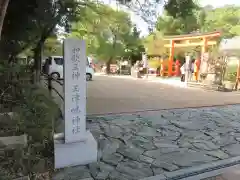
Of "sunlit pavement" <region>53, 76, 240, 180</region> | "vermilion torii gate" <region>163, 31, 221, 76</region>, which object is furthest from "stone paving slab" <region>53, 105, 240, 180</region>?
"vermilion torii gate" <region>163, 31, 221, 76</region>

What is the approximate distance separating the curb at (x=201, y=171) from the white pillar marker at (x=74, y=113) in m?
0.99

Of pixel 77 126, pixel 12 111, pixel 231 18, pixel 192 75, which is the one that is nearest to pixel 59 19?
pixel 12 111

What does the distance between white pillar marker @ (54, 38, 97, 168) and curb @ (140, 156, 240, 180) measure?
986mm

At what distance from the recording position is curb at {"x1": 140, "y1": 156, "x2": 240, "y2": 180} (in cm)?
324

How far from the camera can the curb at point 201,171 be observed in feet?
10.6

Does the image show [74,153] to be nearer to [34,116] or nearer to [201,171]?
[34,116]

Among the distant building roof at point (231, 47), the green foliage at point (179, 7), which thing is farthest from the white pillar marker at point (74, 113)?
the distant building roof at point (231, 47)

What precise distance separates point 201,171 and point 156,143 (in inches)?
43.4

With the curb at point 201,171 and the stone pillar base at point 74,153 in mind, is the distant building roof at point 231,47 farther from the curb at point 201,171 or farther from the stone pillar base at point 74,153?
the stone pillar base at point 74,153

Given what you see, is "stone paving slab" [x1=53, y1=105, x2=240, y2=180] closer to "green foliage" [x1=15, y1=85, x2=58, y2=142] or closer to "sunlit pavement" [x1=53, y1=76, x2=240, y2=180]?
"sunlit pavement" [x1=53, y1=76, x2=240, y2=180]

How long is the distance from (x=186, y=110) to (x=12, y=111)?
4771mm

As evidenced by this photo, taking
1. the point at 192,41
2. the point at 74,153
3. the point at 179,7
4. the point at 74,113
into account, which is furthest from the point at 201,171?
the point at 192,41

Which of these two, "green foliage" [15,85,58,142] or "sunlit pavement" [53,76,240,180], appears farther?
"green foliage" [15,85,58,142]

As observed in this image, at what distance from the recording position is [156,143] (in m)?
4.41
